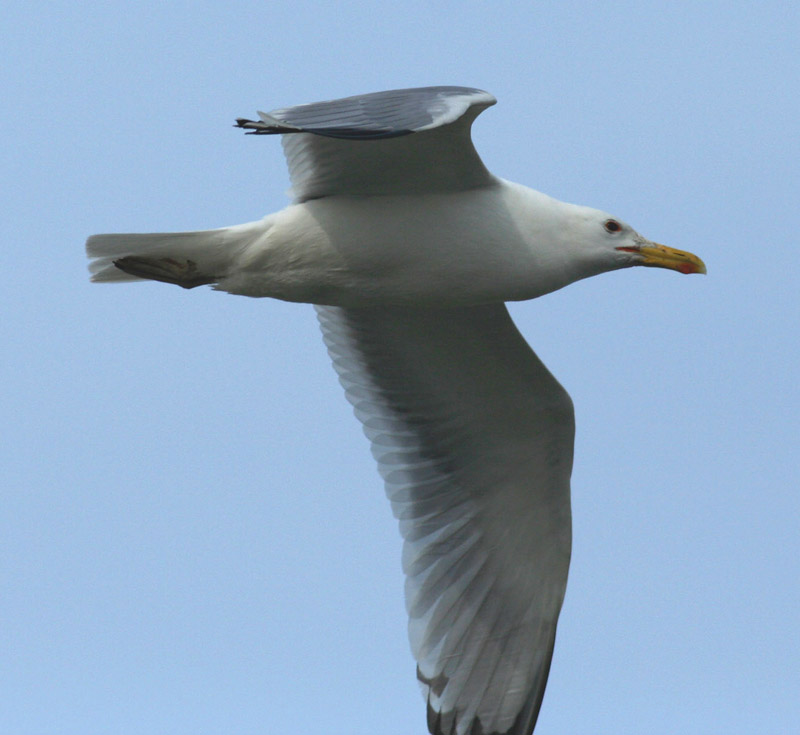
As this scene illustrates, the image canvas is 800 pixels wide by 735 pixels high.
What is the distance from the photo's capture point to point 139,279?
8047 mm

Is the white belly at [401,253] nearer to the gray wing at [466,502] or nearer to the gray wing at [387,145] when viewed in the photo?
the gray wing at [387,145]

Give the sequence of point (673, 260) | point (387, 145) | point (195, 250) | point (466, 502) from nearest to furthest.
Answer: point (387, 145)
point (195, 250)
point (673, 260)
point (466, 502)

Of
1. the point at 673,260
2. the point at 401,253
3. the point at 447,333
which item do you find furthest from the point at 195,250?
the point at 673,260

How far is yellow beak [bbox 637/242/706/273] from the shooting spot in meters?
8.16

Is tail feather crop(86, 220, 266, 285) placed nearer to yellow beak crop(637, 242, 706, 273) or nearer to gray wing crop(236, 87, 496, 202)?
gray wing crop(236, 87, 496, 202)

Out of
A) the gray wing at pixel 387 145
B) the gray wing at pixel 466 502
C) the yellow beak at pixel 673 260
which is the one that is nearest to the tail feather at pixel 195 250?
the gray wing at pixel 387 145

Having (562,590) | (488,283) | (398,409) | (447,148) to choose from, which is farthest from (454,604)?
(447,148)

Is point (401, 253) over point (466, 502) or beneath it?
over

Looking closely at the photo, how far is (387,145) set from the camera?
295 inches

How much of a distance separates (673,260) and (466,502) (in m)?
2.09

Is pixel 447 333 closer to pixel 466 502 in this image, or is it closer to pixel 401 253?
pixel 466 502

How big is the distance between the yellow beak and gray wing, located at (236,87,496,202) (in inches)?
40.8

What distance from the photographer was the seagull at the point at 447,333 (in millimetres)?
7648

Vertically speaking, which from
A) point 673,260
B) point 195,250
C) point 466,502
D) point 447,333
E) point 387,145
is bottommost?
point 466,502
